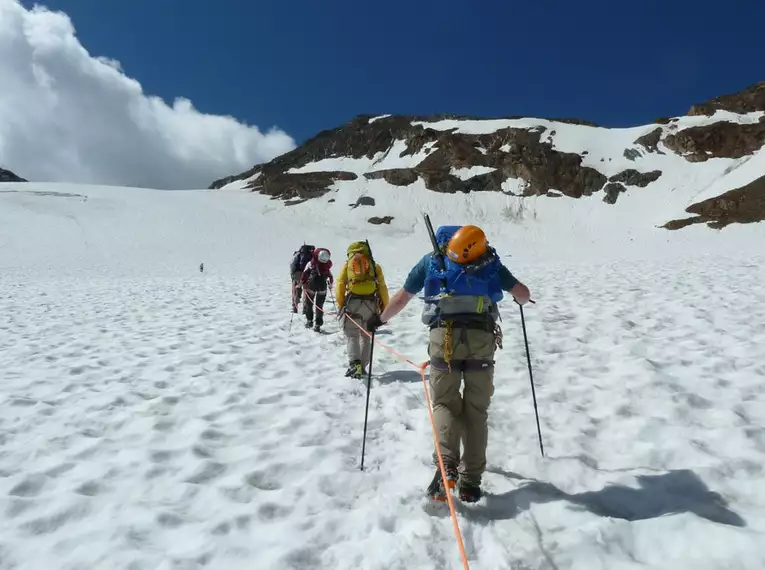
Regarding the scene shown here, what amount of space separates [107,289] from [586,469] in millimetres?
19799

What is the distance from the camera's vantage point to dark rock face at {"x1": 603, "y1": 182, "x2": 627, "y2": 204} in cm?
6259

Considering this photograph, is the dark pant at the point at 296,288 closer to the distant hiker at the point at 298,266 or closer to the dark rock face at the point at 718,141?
the distant hiker at the point at 298,266

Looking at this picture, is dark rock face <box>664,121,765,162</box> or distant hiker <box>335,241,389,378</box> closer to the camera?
distant hiker <box>335,241,389,378</box>

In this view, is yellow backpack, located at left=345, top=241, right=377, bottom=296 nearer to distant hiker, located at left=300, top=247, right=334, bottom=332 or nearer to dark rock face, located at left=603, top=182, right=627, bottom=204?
distant hiker, located at left=300, top=247, right=334, bottom=332

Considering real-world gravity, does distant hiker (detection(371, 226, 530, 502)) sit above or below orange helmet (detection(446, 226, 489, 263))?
below

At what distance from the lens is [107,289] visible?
738 inches

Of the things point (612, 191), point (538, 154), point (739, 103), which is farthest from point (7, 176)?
point (739, 103)

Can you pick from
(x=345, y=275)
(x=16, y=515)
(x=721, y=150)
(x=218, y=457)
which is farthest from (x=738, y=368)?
(x=721, y=150)

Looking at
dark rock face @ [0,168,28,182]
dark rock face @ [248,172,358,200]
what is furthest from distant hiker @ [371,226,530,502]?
dark rock face @ [0,168,28,182]

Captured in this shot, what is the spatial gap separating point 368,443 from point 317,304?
5.89m

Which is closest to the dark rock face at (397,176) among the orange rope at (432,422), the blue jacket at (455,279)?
the orange rope at (432,422)

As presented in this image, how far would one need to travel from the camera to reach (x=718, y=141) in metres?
64.8

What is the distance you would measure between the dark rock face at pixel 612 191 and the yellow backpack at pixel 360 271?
64391 mm

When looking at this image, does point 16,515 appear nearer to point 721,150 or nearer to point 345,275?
point 345,275
